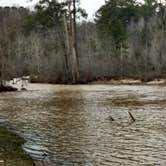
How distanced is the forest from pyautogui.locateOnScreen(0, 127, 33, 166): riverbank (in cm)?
2558

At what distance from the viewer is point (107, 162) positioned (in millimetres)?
10203

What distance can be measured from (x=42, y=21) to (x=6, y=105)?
119ft

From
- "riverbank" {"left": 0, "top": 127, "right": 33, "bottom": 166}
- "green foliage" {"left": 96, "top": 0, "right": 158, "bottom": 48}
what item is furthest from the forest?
"riverbank" {"left": 0, "top": 127, "right": 33, "bottom": 166}

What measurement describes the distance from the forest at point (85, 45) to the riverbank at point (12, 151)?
25584 mm

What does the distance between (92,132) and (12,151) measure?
3970 millimetres

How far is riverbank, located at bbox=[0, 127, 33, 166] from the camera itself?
964cm

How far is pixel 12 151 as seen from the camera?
10.8m

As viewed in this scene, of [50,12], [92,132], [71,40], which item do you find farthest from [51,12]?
[92,132]

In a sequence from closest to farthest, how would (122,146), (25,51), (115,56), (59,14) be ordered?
(122,146) < (59,14) < (115,56) < (25,51)

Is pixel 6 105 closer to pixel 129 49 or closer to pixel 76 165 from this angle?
pixel 76 165

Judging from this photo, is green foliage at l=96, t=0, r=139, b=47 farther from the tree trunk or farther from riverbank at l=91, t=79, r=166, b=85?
riverbank at l=91, t=79, r=166, b=85

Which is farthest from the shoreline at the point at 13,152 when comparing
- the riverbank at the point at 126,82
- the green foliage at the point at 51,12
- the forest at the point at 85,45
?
the green foliage at the point at 51,12

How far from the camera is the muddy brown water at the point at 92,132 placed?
35.0 feet

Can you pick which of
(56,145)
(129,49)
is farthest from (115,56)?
(56,145)
